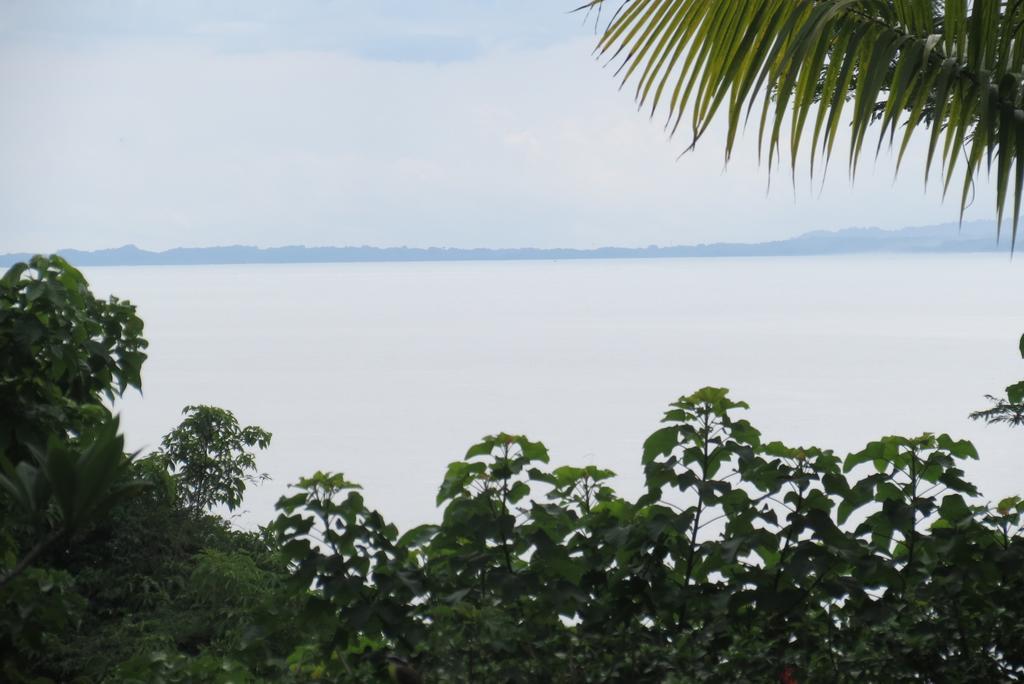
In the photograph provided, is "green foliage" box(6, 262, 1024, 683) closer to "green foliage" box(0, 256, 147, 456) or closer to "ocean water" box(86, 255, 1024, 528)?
"green foliage" box(0, 256, 147, 456)

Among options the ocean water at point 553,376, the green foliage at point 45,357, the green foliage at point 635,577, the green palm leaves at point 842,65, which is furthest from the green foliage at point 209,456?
the green palm leaves at point 842,65

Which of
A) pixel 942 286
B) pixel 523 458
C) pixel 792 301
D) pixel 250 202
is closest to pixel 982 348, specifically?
pixel 792 301

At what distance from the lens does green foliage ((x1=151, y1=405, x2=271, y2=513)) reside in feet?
20.3

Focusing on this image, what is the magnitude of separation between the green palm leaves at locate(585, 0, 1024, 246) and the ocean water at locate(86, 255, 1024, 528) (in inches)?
39.8

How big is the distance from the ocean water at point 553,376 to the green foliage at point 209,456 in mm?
1521

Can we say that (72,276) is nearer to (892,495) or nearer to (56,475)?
(56,475)

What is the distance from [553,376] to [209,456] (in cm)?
1548

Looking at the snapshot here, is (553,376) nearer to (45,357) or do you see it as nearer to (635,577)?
(45,357)

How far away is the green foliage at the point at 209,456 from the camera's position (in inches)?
244

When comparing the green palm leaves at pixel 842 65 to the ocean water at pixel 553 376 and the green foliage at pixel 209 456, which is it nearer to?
the ocean water at pixel 553 376

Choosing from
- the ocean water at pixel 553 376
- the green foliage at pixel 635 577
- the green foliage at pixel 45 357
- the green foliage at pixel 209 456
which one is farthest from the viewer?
the ocean water at pixel 553 376

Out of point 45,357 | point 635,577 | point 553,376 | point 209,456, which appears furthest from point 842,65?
point 553,376

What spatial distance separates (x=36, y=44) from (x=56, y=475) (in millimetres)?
1832

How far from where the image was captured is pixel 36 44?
231cm
